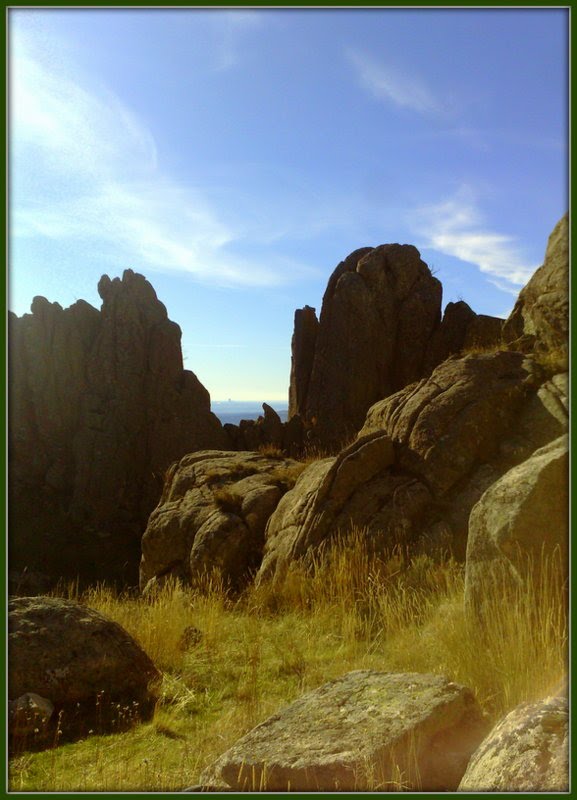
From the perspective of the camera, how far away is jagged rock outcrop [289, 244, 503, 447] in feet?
147

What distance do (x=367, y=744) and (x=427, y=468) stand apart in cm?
731

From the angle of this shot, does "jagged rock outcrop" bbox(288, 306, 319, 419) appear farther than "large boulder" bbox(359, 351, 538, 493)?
Yes

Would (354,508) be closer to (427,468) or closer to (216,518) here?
(427,468)

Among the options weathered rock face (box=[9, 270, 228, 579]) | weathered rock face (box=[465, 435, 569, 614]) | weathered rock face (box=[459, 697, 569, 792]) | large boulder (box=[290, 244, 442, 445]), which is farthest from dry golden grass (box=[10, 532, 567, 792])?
weathered rock face (box=[9, 270, 228, 579])

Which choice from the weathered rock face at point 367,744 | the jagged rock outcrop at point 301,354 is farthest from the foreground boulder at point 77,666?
the jagged rock outcrop at point 301,354

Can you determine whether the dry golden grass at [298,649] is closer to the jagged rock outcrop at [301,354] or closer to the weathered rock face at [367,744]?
the weathered rock face at [367,744]

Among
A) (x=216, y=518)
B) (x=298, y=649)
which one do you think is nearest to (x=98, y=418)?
(x=216, y=518)

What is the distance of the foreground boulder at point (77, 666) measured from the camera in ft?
22.4

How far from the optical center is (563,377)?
11.0 metres

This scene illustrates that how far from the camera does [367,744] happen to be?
441 cm

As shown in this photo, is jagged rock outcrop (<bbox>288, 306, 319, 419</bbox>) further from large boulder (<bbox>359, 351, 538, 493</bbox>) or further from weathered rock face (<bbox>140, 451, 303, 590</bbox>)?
large boulder (<bbox>359, 351, 538, 493</bbox>)

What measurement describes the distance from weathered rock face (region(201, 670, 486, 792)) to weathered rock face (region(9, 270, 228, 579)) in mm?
45428

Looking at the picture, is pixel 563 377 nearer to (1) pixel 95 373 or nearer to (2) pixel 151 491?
(2) pixel 151 491

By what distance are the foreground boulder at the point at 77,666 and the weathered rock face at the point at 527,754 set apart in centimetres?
394
